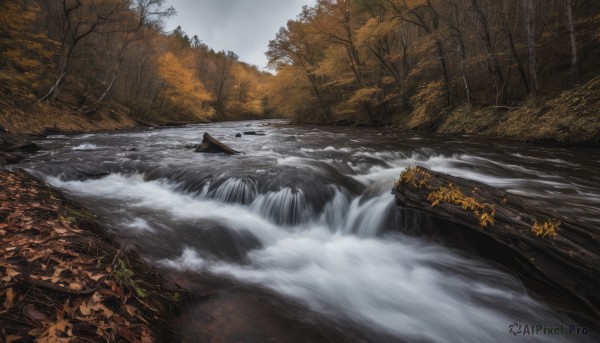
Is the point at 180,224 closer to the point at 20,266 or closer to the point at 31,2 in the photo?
the point at 20,266

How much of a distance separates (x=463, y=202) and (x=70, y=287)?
3744 millimetres

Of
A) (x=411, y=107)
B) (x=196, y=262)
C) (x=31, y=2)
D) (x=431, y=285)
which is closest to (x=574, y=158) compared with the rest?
(x=431, y=285)

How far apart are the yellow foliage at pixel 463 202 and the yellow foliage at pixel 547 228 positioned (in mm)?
384

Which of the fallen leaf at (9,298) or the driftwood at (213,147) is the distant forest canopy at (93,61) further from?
the fallen leaf at (9,298)

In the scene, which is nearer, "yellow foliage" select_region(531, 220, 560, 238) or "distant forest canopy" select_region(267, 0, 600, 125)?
"yellow foliage" select_region(531, 220, 560, 238)

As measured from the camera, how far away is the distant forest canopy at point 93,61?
14586mm

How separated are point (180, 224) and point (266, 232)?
131cm

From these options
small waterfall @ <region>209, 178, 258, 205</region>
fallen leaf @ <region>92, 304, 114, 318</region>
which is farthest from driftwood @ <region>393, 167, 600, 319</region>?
fallen leaf @ <region>92, 304, 114, 318</region>

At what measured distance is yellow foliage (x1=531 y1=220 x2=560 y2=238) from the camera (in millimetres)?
2939

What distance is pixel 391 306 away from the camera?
326 cm

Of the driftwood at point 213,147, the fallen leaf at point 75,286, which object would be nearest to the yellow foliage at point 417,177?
the fallen leaf at point 75,286

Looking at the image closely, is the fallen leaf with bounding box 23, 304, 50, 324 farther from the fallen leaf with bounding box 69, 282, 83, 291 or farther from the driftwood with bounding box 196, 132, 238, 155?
the driftwood with bounding box 196, 132, 238, 155

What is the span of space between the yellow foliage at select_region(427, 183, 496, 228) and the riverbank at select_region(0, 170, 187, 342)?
10.0 feet

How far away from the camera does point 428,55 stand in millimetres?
19797
